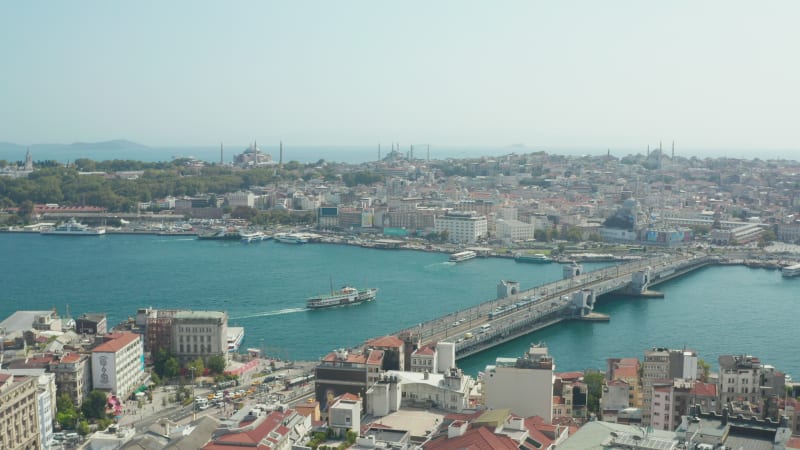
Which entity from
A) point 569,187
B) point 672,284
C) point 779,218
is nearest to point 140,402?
point 672,284

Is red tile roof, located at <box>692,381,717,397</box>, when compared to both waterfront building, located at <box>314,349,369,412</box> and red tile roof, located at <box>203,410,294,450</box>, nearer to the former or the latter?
waterfront building, located at <box>314,349,369,412</box>

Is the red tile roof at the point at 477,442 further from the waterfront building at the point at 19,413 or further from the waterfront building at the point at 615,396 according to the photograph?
the waterfront building at the point at 19,413

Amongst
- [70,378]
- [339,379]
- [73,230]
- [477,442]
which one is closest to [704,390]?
[477,442]

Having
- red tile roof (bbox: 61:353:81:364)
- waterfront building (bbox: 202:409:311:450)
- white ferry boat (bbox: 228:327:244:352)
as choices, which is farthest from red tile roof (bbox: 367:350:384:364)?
white ferry boat (bbox: 228:327:244:352)

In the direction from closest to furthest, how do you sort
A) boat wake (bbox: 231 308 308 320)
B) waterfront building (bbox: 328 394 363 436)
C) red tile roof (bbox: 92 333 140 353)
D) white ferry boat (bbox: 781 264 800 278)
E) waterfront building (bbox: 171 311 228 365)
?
waterfront building (bbox: 328 394 363 436), red tile roof (bbox: 92 333 140 353), waterfront building (bbox: 171 311 228 365), boat wake (bbox: 231 308 308 320), white ferry boat (bbox: 781 264 800 278)

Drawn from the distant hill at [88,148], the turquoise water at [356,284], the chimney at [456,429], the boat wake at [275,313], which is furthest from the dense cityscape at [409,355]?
the distant hill at [88,148]

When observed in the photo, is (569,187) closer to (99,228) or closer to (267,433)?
(99,228)

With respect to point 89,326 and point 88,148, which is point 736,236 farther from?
point 88,148
